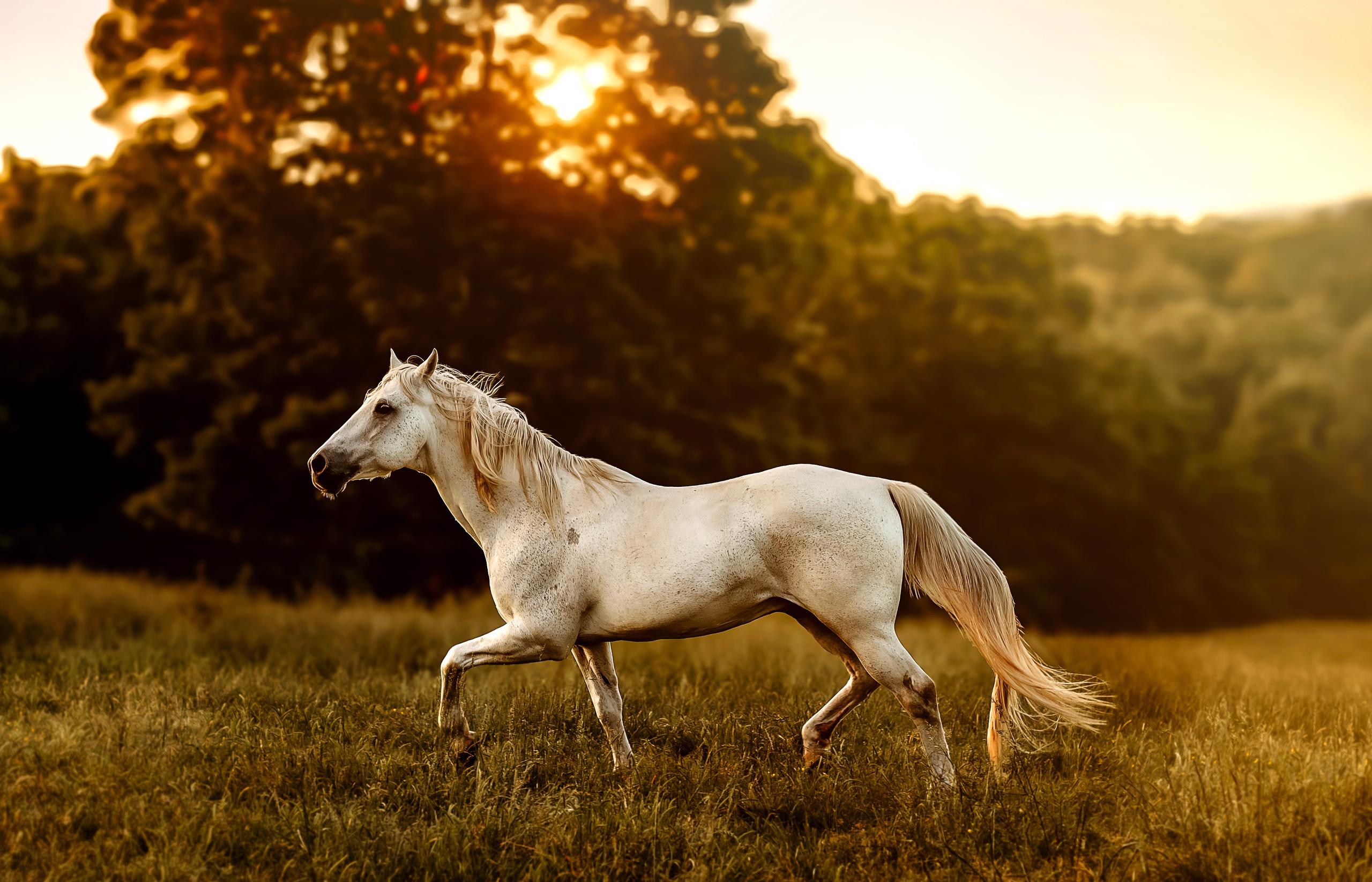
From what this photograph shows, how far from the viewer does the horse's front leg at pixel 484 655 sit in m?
5.24

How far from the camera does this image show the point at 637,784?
4.93 metres

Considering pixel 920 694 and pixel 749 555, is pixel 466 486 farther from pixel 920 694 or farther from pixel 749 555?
pixel 920 694

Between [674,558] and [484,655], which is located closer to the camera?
[674,558]

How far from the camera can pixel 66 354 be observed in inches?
666

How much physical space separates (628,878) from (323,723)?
8.69 feet

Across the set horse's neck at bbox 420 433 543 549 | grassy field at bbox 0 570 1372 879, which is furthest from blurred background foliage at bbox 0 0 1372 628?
horse's neck at bbox 420 433 543 549

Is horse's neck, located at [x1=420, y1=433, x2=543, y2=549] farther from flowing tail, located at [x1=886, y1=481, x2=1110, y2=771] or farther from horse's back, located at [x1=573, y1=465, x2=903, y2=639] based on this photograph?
flowing tail, located at [x1=886, y1=481, x2=1110, y2=771]

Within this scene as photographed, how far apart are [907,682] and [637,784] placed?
54.9 inches

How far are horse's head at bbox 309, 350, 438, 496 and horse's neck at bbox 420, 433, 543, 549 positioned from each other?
103mm

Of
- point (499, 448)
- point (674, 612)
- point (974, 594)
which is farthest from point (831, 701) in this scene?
point (499, 448)

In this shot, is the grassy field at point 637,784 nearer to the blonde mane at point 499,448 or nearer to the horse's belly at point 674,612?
the horse's belly at point 674,612

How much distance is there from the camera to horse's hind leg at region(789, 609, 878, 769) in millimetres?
5543

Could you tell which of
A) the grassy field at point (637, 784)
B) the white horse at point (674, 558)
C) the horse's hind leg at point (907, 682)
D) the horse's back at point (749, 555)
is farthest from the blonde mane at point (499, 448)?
the horse's hind leg at point (907, 682)

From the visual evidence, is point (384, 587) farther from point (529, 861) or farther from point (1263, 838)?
point (1263, 838)
